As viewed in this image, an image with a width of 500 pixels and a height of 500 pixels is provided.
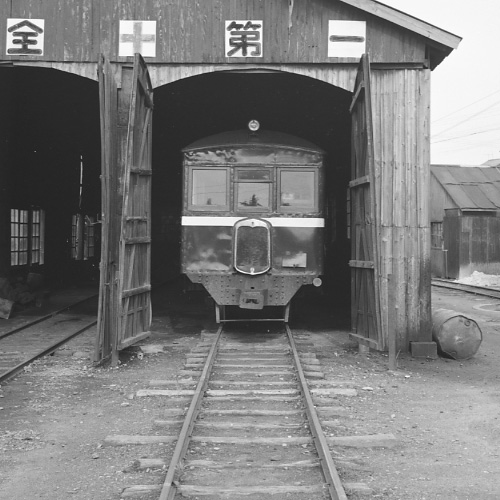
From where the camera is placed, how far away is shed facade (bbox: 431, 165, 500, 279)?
29.2m

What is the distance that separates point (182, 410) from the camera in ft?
22.1

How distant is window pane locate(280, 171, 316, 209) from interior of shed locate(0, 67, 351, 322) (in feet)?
5.77

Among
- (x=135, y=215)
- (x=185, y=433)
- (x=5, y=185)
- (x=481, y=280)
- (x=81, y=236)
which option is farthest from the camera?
(x=481, y=280)

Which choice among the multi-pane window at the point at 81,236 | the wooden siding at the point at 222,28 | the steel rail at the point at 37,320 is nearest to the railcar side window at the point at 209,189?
the wooden siding at the point at 222,28

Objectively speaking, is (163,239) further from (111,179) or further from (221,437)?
(221,437)

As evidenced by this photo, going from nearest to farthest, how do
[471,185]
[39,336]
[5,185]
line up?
1. [39,336]
2. [5,185]
3. [471,185]

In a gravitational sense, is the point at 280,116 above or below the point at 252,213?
above

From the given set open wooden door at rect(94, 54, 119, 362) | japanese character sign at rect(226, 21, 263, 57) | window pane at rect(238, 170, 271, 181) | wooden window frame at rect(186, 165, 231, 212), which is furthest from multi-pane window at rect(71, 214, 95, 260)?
japanese character sign at rect(226, 21, 263, 57)

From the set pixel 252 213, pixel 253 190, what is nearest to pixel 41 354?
pixel 252 213

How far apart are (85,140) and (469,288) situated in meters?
15.1

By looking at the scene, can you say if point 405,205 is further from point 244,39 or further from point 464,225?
point 464,225

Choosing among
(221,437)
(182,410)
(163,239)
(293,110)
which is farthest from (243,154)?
(163,239)

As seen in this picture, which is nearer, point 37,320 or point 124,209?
point 124,209

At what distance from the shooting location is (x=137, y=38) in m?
10.2
